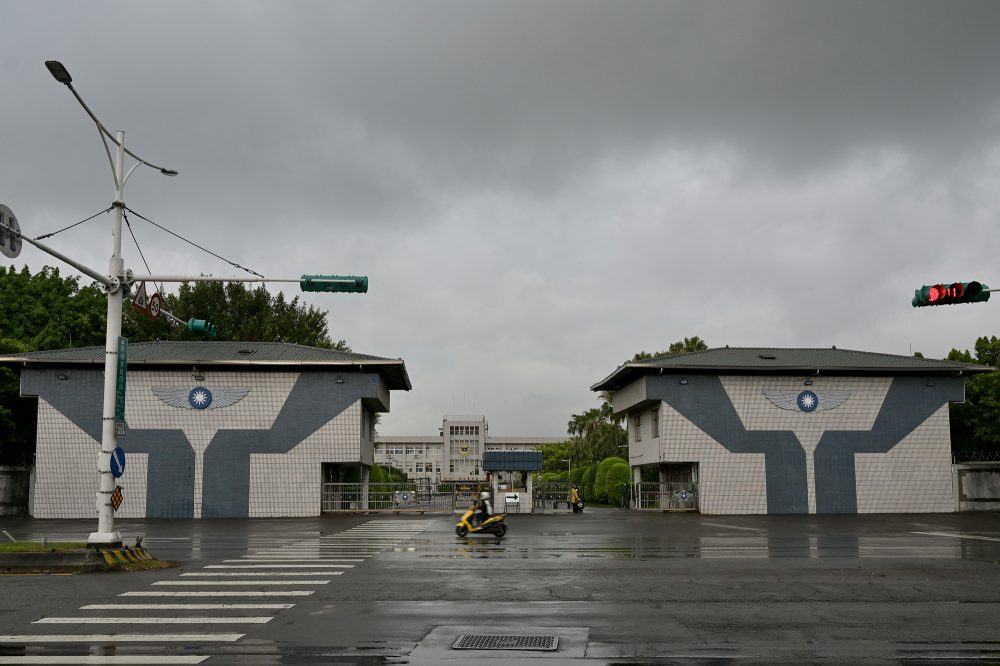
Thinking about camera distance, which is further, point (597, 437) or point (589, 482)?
point (597, 437)

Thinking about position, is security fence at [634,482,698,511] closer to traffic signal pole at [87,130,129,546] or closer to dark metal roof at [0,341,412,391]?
dark metal roof at [0,341,412,391]

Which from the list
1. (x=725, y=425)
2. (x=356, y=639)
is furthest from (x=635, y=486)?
(x=356, y=639)

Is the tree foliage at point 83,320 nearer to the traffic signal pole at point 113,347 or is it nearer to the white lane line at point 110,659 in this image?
the traffic signal pole at point 113,347

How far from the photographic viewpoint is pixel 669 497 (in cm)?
4366

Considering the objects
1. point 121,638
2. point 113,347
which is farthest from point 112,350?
point 121,638

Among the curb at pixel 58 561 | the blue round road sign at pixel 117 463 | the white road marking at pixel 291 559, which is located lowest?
the white road marking at pixel 291 559

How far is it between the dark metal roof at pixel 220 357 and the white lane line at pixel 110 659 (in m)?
31.6

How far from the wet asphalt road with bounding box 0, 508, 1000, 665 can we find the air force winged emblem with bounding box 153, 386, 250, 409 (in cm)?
1737

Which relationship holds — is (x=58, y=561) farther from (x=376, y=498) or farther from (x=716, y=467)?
(x=716, y=467)

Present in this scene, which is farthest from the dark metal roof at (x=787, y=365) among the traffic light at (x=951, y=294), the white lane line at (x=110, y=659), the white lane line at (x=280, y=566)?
the white lane line at (x=110, y=659)

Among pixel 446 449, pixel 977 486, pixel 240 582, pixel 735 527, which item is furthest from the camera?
pixel 446 449

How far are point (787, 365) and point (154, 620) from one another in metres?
35.1

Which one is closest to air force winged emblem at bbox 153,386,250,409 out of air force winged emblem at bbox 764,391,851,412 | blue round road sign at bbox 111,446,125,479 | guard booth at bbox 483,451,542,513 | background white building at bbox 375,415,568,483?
guard booth at bbox 483,451,542,513

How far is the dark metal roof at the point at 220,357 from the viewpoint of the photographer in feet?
131
